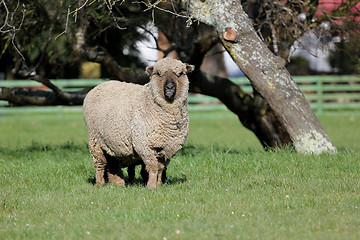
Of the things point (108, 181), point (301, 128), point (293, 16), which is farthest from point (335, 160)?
point (108, 181)

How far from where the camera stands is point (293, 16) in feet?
28.0

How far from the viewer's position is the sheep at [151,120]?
6137 millimetres

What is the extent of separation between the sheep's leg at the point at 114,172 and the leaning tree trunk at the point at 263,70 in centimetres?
247


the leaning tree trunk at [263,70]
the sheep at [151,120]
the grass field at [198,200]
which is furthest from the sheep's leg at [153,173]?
the leaning tree trunk at [263,70]

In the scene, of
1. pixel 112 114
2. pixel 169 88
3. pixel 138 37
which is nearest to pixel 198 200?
pixel 169 88

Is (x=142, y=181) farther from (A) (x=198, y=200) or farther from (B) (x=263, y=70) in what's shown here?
(B) (x=263, y=70)

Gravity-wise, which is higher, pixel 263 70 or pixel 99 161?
pixel 263 70

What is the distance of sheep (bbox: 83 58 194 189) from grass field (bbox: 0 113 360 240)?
0.39m

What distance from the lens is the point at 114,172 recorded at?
23.0 ft

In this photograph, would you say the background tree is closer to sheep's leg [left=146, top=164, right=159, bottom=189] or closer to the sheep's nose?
the sheep's nose

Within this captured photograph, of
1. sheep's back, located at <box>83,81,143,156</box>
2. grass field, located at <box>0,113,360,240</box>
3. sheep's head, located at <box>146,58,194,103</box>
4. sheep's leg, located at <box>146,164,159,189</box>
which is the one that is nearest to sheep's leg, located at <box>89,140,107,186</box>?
sheep's back, located at <box>83,81,143,156</box>

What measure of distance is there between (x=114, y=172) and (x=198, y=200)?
5.60 feet

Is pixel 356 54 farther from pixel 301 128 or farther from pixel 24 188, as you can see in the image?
pixel 24 188

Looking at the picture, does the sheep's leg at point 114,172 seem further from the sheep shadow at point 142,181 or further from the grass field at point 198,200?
the grass field at point 198,200
